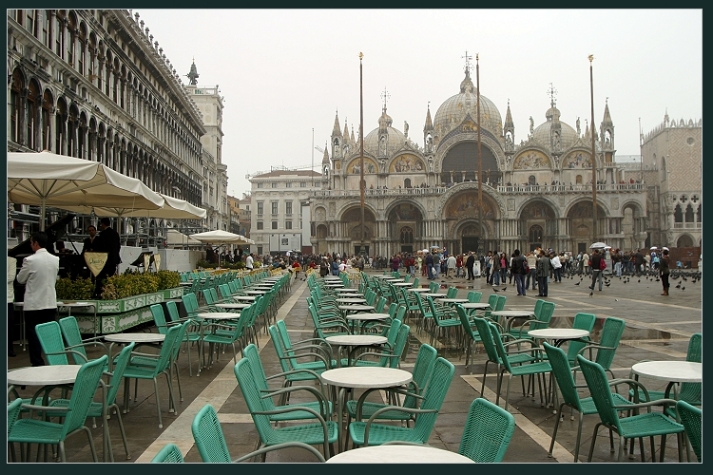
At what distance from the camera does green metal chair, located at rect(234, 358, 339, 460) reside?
3828 millimetres

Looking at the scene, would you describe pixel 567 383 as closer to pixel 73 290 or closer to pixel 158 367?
pixel 158 367

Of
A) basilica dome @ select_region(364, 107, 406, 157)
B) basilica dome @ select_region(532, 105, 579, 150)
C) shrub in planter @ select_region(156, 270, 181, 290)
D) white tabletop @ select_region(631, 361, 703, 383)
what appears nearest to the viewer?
white tabletop @ select_region(631, 361, 703, 383)

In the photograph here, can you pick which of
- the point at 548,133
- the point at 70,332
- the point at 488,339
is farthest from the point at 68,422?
the point at 548,133

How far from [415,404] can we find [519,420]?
1.73 metres

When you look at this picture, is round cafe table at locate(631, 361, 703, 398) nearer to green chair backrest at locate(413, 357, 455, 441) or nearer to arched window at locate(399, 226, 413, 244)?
green chair backrest at locate(413, 357, 455, 441)

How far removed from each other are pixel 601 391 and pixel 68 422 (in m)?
3.37

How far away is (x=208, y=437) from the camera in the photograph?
9.33 ft

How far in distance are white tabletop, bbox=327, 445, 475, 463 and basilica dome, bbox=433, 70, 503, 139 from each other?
→ 6161 centimetres

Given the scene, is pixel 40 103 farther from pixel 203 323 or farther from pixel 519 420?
pixel 519 420

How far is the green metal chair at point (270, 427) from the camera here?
3828 mm

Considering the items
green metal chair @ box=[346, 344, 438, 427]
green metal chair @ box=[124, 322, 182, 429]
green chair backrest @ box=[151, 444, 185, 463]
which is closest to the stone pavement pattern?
green metal chair @ box=[124, 322, 182, 429]

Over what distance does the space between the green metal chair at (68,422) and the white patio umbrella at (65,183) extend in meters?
4.81

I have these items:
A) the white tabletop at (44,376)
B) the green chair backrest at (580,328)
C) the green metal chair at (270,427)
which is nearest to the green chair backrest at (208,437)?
the green metal chair at (270,427)

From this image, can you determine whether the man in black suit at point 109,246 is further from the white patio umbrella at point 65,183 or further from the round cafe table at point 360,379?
the round cafe table at point 360,379
